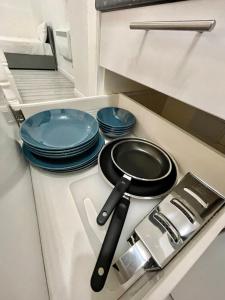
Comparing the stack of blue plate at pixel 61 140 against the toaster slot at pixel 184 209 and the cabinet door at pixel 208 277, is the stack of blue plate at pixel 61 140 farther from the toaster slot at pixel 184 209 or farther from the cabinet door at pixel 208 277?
the cabinet door at pixel 208 277

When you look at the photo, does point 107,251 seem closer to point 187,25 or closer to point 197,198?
point 197,198

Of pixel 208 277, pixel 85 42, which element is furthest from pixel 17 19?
pixel 208 277

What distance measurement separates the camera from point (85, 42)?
659 mm

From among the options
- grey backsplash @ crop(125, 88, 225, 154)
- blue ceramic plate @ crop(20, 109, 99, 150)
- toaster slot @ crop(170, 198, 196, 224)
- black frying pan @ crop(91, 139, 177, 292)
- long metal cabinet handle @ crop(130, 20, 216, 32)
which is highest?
long metal cabinet handle @ crop(130, 20, 216, 32)

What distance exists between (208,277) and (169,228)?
279 millimetres

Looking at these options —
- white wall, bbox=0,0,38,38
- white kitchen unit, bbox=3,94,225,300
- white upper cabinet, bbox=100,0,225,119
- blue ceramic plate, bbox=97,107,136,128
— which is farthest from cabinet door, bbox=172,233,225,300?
white wall, bbox=0,0,38,38

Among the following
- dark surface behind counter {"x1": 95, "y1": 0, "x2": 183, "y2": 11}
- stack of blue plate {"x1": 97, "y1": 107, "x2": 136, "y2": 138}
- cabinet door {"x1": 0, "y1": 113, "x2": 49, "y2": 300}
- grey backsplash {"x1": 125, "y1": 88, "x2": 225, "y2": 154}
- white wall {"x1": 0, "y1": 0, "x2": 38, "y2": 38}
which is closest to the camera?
cabinet door {"x1": 0, "y1": 113, "x2": 49, "y2": 300}

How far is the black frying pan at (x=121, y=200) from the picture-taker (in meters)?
0.23

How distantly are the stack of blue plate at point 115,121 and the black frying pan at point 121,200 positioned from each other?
3.1 inches

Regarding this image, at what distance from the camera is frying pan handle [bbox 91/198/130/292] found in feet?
0.74

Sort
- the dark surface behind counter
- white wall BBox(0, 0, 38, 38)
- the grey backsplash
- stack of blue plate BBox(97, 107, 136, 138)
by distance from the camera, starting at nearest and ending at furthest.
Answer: the dark surface behind counter < stack of blue plate BBox(97, 107, 136, 138) < the grey backsplash < white wall BBox(0, 0, 38, 38)

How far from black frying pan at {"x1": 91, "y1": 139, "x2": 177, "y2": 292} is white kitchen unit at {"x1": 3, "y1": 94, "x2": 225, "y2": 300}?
0.02 m

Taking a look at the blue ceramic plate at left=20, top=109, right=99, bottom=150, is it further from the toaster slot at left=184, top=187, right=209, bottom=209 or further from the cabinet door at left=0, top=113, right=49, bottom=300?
the toaster slot at left=184, top=187, right=209, bottom=209

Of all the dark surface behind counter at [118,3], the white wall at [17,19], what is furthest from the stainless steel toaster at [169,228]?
the white wall at [17,19]
